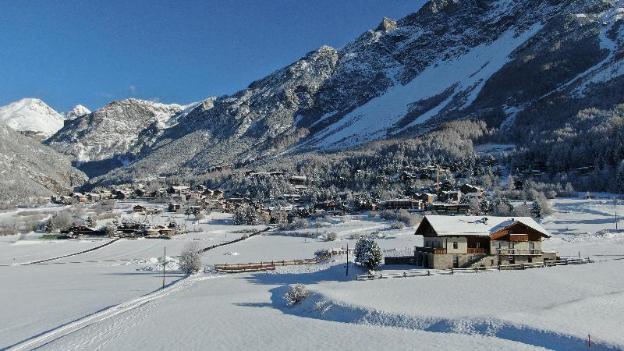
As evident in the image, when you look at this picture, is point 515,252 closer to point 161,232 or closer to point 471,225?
point 471,225

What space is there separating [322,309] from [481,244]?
69.8 feet

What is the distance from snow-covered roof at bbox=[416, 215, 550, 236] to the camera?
48.3m

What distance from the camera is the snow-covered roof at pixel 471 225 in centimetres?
4834

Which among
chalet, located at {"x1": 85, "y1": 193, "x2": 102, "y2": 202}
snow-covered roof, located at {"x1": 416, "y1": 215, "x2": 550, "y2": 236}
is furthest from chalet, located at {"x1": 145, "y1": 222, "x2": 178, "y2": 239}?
chalet, located at {"x1": 85, "y1": 193, "x2": 102, "y2": 202}

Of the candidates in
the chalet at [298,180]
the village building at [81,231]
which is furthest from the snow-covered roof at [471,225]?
the chalet at [298,180]

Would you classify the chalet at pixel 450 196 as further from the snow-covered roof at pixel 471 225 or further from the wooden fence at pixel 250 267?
the snow-covered roof at pixel 471 225

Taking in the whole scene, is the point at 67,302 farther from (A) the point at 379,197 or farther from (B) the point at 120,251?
(A) the point at 379,197

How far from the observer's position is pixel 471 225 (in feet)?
164

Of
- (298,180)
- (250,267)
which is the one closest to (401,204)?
(298,180)

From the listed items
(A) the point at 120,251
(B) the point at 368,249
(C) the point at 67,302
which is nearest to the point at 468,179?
(A) the point at 120,251

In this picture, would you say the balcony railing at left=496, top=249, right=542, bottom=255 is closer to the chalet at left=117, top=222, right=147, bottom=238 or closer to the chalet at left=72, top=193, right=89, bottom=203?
the chalet at left=117, top=222, right=147, bottom=238

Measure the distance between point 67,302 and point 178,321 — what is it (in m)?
14.8

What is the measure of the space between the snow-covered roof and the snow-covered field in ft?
18.0

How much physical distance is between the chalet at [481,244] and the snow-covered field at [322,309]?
174 inches
